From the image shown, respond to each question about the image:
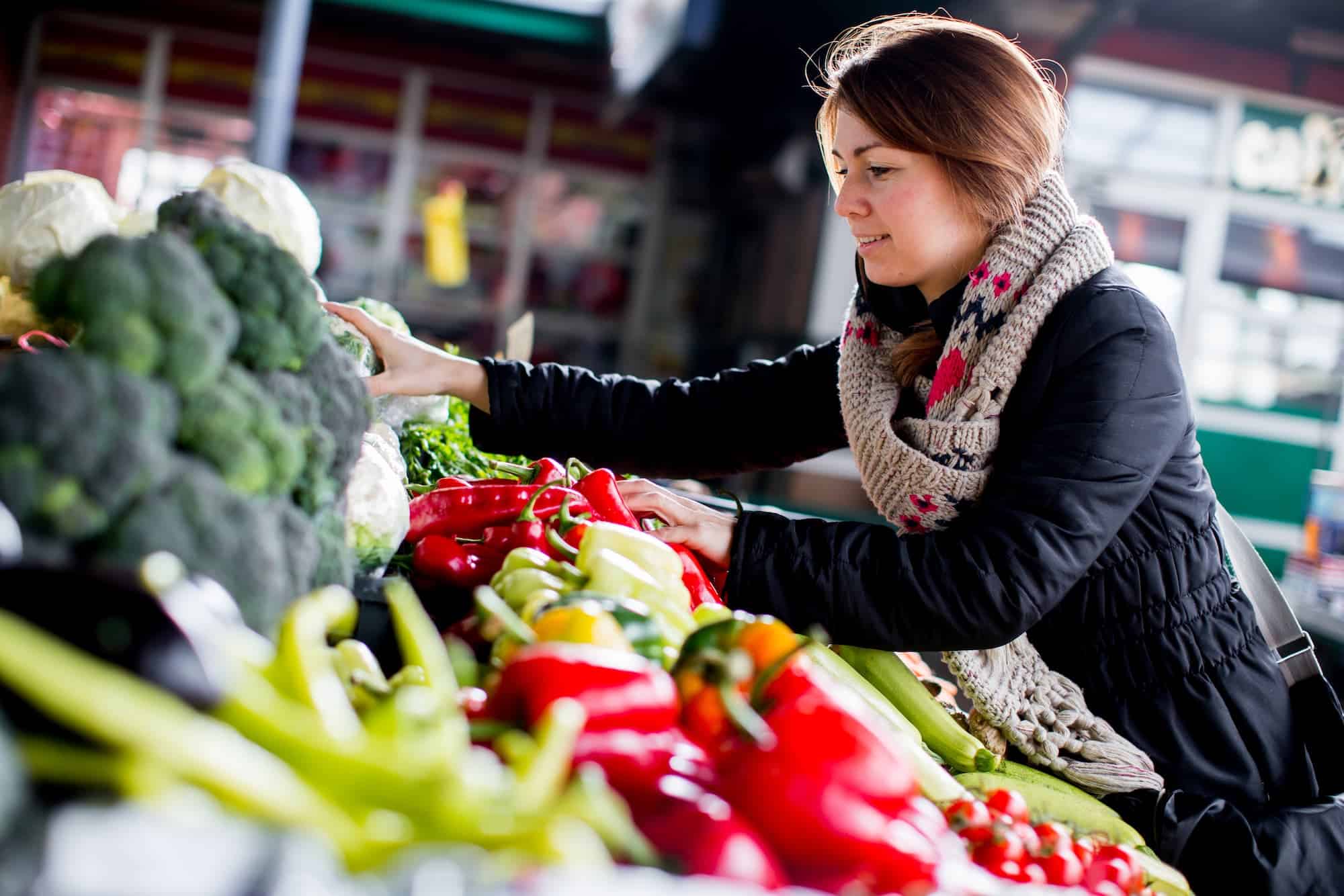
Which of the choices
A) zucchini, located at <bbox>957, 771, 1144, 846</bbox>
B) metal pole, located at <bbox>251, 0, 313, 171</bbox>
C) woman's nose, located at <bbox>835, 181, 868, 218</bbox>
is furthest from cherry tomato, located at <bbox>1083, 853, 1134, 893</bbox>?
metal pole, located at <bbox>251, 0, 313, 171</bbox>

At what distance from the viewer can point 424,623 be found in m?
1.21

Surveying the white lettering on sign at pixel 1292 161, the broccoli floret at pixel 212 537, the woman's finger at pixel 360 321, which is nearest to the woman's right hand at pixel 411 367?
the woman's finger at pixel 360 321

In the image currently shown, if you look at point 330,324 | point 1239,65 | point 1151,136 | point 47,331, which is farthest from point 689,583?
point 1239,65

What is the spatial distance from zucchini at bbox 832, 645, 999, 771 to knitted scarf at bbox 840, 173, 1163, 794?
0.07m

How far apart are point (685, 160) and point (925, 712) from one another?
988cm

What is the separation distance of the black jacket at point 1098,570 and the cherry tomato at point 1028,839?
369 mm

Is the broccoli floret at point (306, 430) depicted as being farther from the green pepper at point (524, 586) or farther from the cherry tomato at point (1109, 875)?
the cherry tomato at point (1109, 875)

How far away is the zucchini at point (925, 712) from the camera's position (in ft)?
6.11

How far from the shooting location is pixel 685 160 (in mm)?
11180

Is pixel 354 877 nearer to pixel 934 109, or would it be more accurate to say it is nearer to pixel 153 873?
pixel 153 873

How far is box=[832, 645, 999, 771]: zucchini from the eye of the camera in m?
1.86

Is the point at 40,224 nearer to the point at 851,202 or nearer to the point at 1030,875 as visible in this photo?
the point at 851,202

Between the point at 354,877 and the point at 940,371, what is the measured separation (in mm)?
1564

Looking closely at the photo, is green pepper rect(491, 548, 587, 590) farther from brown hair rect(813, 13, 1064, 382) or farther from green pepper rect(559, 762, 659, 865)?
brown hair rect(813, 13, 1064, 382)
